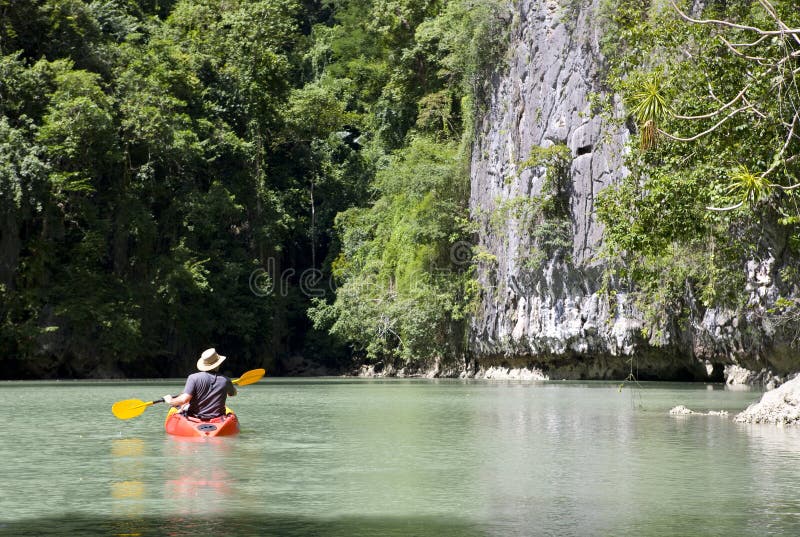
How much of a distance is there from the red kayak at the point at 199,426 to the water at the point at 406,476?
0.91 ft

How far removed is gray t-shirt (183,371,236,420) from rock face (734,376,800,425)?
682 cm

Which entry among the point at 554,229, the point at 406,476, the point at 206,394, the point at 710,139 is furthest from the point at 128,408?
the point at 554,229

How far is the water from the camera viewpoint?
667cm

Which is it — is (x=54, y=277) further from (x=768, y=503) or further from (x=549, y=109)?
(x=768, y=503)

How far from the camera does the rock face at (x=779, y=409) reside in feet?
43.9

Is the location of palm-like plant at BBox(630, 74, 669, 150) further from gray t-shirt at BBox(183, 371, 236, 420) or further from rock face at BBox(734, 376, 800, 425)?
gray t-shirt at BBox(183, 371, 236, 420)

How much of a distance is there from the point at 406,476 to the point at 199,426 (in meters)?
4.02

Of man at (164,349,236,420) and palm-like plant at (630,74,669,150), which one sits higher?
palm-like plant at (630,74,669,150)

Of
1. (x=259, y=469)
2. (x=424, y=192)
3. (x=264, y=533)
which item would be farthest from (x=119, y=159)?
(x=264, y=533)

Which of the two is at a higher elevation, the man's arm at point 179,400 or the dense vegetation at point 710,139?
the dense vegetation at point 710,139

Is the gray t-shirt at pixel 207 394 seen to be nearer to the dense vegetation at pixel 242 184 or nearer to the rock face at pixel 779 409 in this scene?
the rock face at pixel 779 409

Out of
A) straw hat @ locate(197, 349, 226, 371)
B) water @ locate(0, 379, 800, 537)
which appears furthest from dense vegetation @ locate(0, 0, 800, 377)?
straw hat @ locate(197, 349, 226, 371)

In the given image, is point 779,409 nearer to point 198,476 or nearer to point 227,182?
point 198,476

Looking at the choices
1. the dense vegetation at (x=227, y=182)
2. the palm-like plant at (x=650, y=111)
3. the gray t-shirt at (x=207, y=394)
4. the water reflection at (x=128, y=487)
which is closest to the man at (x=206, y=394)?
the gray t-shirt at (x=207, y=394)
